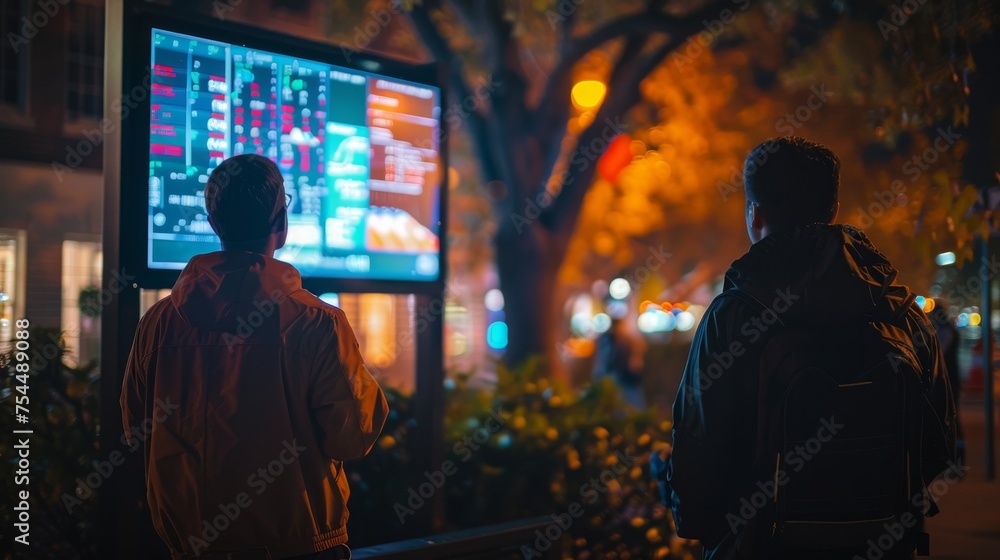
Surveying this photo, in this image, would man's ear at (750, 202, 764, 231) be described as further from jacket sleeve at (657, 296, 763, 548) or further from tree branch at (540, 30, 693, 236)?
tree branch at (540, 30, 693, 236)

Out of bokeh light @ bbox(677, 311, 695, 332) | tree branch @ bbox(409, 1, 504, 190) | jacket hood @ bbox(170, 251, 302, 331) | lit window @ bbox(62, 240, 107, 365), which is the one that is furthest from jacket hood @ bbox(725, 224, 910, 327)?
bokeh light @ bbox(677, 311, 695, 332)

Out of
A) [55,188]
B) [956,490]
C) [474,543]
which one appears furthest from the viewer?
[956,490]

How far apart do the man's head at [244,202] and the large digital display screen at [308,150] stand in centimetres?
111

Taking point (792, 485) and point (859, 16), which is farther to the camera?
point (859, 16)

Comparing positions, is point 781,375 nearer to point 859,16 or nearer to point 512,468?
point 512,468

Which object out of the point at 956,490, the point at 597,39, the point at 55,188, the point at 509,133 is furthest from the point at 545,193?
the point at 55,188

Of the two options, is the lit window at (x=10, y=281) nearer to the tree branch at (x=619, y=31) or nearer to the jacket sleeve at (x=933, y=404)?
the jacket sleeve at (x=933, y=404)

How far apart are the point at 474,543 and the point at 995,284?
284 inches

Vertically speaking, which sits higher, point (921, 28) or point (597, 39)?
point (597, 39)

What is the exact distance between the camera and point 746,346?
2398 mm

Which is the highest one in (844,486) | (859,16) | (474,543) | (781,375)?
(859,16)

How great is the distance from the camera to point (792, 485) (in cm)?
239

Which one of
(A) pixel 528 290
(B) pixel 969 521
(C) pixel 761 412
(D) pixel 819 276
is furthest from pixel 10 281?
(B) pixel 969 521

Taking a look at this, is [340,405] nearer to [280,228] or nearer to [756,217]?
[280,228]
